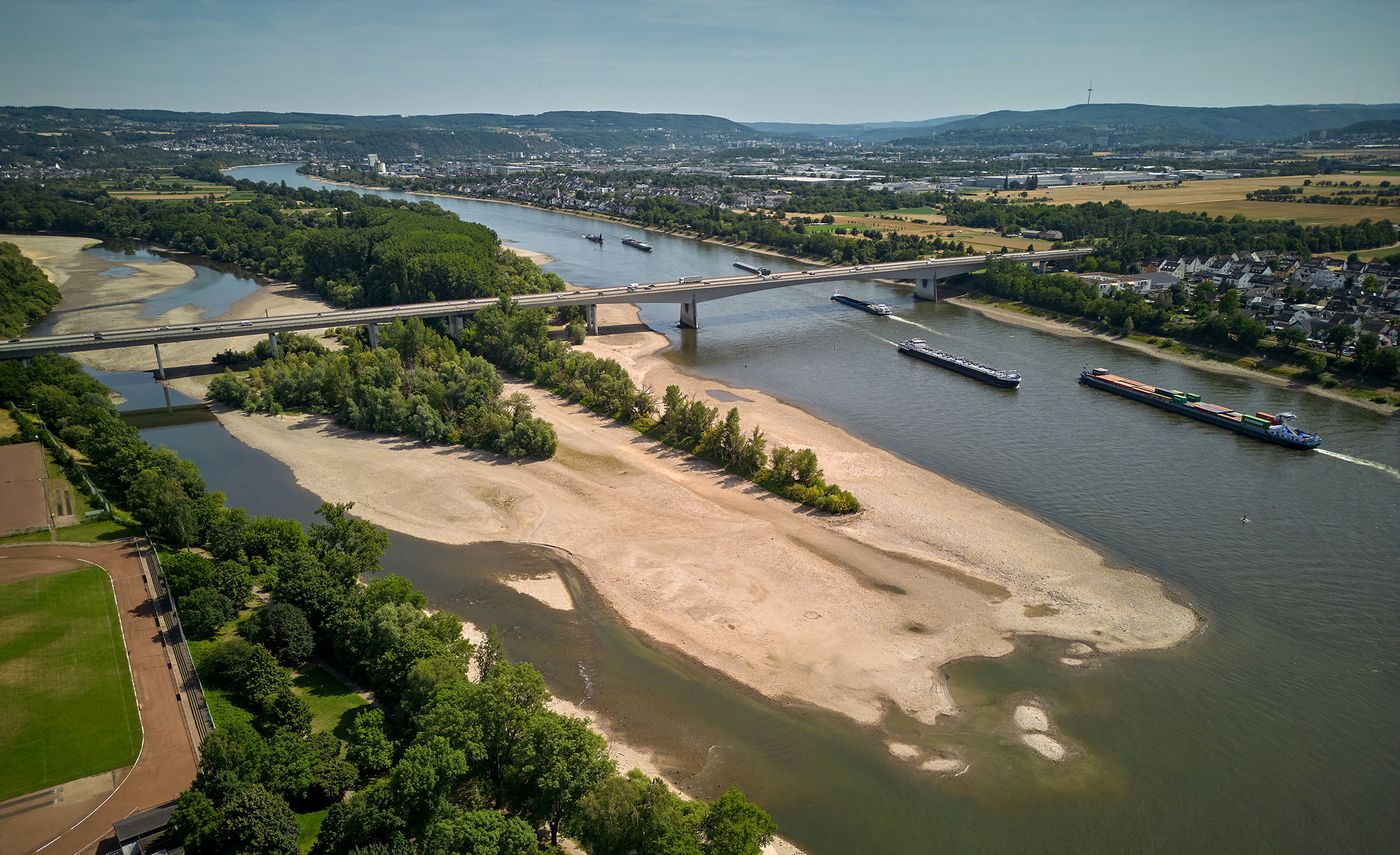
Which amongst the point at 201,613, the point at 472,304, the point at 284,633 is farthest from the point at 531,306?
the point at 284,633

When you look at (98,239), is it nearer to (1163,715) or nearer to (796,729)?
(796,729)

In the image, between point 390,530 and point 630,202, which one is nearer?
point 390,530

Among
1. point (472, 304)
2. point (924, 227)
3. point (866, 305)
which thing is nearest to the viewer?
point (472, 304)

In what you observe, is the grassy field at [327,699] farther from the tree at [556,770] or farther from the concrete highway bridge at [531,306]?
the concrete highway bridge at [531,306]

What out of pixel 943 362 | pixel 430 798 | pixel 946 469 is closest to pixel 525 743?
pixel 430 798

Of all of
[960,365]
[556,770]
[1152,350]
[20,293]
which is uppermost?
[20,293]

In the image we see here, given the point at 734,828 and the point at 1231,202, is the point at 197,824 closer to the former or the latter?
the point at 734,828
